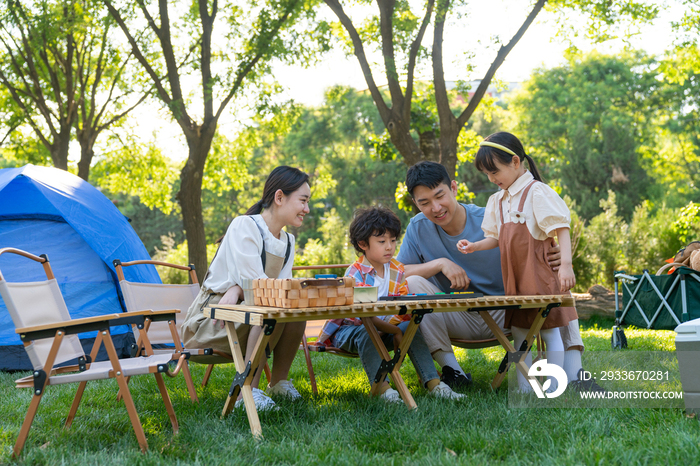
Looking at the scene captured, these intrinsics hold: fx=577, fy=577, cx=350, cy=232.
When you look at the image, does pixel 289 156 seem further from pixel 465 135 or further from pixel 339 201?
pixel 465 135

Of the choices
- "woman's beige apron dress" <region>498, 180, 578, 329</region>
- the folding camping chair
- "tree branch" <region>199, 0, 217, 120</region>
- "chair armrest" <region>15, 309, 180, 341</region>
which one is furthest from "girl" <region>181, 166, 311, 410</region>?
"tree branch" <region>199, 0, 217, 120</region>

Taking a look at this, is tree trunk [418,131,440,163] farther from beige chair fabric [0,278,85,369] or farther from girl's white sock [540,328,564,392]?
beige chair fabric [0,278,85,369]

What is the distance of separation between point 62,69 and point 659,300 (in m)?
10.8

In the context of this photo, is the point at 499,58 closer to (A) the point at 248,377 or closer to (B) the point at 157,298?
(B) the point at 157,298

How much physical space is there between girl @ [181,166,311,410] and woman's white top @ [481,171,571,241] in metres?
1.09

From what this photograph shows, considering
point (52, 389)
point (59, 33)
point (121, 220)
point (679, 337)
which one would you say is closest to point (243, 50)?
point (59, 33)

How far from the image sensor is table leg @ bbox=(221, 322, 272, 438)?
2475mm

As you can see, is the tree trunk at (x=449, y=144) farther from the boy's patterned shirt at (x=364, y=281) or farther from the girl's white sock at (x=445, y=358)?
the girl's white sock at (x=445, y=358)

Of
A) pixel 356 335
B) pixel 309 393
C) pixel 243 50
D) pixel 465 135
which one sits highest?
pixel 243 50

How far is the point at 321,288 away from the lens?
237 centimetres

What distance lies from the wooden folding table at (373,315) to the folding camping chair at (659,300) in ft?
8.27

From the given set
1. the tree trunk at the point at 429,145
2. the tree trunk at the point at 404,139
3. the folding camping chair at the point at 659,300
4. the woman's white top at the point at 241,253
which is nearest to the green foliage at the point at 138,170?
the tree trunk at the point at 429,145

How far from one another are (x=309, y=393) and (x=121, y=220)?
3.29m

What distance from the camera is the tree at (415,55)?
771 cm
